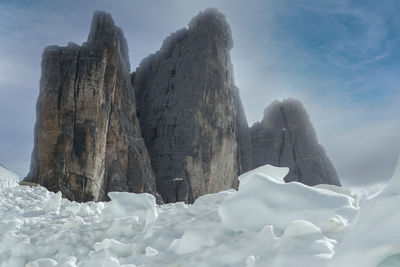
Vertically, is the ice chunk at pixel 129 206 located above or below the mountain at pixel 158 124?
below

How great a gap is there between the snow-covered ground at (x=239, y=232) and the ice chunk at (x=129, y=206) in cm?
1

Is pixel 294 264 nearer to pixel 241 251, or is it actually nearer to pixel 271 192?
pixel 241 251

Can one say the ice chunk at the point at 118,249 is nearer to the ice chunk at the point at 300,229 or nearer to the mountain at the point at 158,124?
the ice chunk at the point at 300,229

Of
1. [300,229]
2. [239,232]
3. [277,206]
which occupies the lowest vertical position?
[239,232]

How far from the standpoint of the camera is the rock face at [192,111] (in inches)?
1388

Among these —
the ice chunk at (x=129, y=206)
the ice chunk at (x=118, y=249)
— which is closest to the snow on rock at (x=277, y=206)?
the ice chunk at (x=118, y=249)

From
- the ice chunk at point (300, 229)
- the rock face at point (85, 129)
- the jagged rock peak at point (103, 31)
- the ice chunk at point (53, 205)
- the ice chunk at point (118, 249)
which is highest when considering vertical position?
the jagged rock peak at point (103, 31)

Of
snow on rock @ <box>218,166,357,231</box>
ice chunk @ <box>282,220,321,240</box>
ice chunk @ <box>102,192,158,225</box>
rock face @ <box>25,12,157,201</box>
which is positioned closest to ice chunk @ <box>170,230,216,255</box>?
snow on rock @ <box>218,166,357,231</box>

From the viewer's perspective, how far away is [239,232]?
3320 millimetres

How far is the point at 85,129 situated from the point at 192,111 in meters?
14.1

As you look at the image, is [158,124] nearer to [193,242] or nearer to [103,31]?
[103,31]

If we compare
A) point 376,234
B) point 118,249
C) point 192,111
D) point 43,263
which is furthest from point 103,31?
point 376,234

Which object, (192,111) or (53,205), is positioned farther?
(192,111)

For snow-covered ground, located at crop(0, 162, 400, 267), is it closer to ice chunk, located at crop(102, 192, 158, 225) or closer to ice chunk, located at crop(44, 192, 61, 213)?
ice chunk, located at crop(102, 192, 158, 225)
